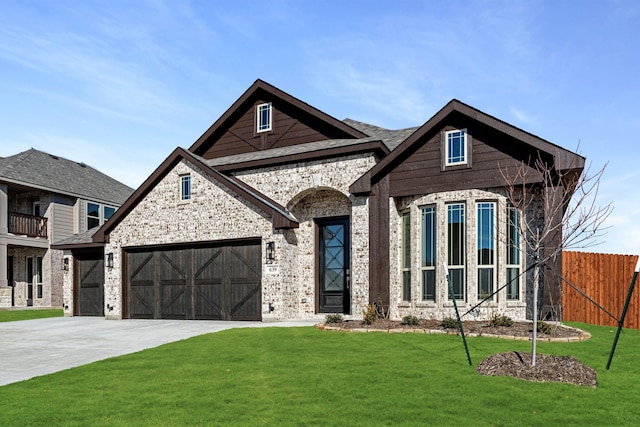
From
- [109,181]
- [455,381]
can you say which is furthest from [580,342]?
[109,181]

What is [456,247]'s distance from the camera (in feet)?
42.1

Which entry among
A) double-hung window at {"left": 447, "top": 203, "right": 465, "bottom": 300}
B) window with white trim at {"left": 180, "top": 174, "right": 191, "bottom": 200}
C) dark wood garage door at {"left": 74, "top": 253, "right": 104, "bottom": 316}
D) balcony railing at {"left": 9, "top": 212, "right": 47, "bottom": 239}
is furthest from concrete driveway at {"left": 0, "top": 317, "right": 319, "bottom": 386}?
balcony railing at {"left": 9, "top": 212, "right": 47, "bottom": 239}

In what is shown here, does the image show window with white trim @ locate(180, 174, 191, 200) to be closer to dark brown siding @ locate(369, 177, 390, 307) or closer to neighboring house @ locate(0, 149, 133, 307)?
dark brown siding @ locate(369, 177, 390, 307)

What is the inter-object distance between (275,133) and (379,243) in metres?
6.26

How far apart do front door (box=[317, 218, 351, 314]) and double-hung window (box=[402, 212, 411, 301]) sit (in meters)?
2.31

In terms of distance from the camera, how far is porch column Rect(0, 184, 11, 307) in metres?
24.2

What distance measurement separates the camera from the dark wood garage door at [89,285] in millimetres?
19172

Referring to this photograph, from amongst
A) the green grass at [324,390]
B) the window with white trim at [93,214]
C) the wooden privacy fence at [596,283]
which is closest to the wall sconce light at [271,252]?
the green grass at [324,390]

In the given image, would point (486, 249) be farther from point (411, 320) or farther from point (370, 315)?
point (370, 315)

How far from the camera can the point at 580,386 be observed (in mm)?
6668

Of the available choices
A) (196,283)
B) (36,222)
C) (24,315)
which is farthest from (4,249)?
(196,283)

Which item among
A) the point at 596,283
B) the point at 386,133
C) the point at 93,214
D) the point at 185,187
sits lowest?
the point at 596,283

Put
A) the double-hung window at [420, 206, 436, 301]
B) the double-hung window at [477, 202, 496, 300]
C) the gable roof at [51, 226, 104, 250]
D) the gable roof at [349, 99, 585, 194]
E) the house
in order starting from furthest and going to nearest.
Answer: the gable roof at [51, 226, 104, 250] < the double-hung window at [420, 206, 436, 301] < the house < the double-hung window at [477, 202, 496, 300] < the gable roof at [349, 99, 585, 194]

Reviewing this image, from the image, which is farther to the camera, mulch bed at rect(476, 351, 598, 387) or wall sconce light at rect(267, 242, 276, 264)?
wall sconce light at rect(267, 242, 276, 264)
